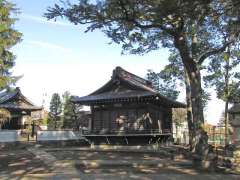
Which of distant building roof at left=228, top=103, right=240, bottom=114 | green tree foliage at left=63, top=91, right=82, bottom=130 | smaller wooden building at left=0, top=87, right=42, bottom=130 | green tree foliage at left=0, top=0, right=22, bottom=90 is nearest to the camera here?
green tree foliage at left=0, top=0, right=22, bottom=90

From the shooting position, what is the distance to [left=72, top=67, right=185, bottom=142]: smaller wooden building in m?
33.2

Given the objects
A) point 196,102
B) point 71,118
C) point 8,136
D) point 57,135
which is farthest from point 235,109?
point 71,118

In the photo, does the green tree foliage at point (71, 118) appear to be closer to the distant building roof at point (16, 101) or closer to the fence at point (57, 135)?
the distant building roof at point (16, 101)

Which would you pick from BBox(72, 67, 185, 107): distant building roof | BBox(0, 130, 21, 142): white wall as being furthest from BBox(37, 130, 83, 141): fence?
BBox(72, 67, 185, 107): distant building roof

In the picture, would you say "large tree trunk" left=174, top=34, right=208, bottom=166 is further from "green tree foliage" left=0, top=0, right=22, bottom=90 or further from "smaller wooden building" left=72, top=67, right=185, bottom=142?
"green tree foliage" left=0, top=0, right=22, bottom=90

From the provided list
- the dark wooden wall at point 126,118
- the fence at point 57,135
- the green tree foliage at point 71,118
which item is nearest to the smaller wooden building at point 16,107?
the fence at point 57,135

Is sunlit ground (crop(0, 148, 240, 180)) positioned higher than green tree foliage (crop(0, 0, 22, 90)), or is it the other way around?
green tree foliage (crop(0, 0, 22, 90))

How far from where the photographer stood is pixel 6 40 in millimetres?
32500

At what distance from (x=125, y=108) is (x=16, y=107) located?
660 inches

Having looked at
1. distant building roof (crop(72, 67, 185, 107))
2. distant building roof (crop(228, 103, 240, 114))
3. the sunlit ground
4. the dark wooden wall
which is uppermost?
distant building roof (crop(72, 67, 185, 107))

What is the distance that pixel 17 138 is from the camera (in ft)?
114

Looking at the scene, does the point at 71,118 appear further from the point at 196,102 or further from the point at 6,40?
the point at 196,102

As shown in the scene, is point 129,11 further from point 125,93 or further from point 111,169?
point 125,93

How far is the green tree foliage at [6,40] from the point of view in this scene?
106ft
